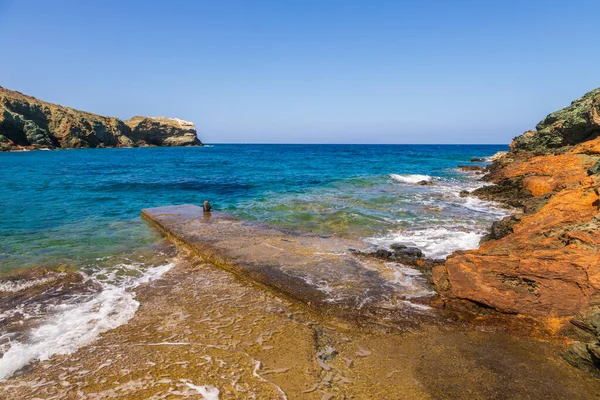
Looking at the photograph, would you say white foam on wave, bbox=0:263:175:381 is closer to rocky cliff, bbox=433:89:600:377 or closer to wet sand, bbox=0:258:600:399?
wet sand, bbox=0:258:600:399

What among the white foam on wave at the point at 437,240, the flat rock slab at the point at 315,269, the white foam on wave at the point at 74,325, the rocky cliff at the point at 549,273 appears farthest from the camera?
the white foam on wave at the point at 437,240

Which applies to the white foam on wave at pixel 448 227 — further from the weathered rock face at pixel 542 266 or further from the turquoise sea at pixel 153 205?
the weathered rock face at pixel 542 266

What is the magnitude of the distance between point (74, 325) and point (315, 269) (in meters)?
4.77

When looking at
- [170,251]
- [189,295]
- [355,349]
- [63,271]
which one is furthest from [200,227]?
[355,349]

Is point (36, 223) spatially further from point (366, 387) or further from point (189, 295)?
point (366, 387)

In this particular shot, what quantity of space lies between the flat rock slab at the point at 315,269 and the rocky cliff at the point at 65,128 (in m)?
77.7

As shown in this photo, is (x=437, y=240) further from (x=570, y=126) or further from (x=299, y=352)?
(x=570, y=126)

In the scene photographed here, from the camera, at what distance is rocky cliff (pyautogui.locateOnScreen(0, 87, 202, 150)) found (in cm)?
6819

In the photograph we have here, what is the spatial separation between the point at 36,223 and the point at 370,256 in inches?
508

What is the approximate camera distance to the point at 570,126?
851 inches

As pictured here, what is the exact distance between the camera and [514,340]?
16.4 feet

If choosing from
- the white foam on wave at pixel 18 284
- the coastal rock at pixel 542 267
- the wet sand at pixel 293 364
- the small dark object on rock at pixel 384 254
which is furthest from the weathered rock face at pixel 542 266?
the white foam on wave at pixel 18 284

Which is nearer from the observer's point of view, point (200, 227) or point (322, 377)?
point (322, 377)

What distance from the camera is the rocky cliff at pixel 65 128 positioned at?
68.2m
